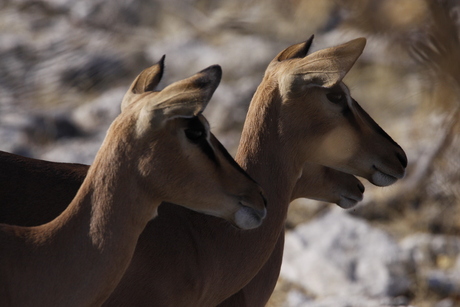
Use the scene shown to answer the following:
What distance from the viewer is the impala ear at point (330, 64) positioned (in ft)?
13.4

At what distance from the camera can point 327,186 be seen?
5051mm

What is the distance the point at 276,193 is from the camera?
183 inches

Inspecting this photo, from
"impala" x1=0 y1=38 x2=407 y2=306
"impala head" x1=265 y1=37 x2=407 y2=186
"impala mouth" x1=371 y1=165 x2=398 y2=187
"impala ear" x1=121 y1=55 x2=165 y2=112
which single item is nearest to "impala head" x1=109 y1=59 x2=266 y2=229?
"impala ear" x1=121 y1=55 x2=165 y2=112

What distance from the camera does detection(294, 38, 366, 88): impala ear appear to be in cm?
407

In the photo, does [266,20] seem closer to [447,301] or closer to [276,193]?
[447,301]

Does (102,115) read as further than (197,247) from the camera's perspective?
Yes

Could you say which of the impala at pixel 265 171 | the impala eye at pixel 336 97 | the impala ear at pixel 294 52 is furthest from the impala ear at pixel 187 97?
the impala ear at pixel 294 52

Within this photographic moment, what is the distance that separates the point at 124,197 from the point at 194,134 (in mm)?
386

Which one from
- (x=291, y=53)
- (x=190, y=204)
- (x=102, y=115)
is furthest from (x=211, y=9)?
(x=190, y=204)

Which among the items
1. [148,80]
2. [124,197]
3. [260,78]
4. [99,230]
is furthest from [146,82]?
[260,78]

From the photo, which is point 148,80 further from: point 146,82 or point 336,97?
point 336,97

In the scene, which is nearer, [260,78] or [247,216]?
[247,216]

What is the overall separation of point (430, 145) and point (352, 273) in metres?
2.42

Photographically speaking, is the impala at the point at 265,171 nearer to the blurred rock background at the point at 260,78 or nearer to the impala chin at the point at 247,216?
the blurred rock background at the point at 260,78
